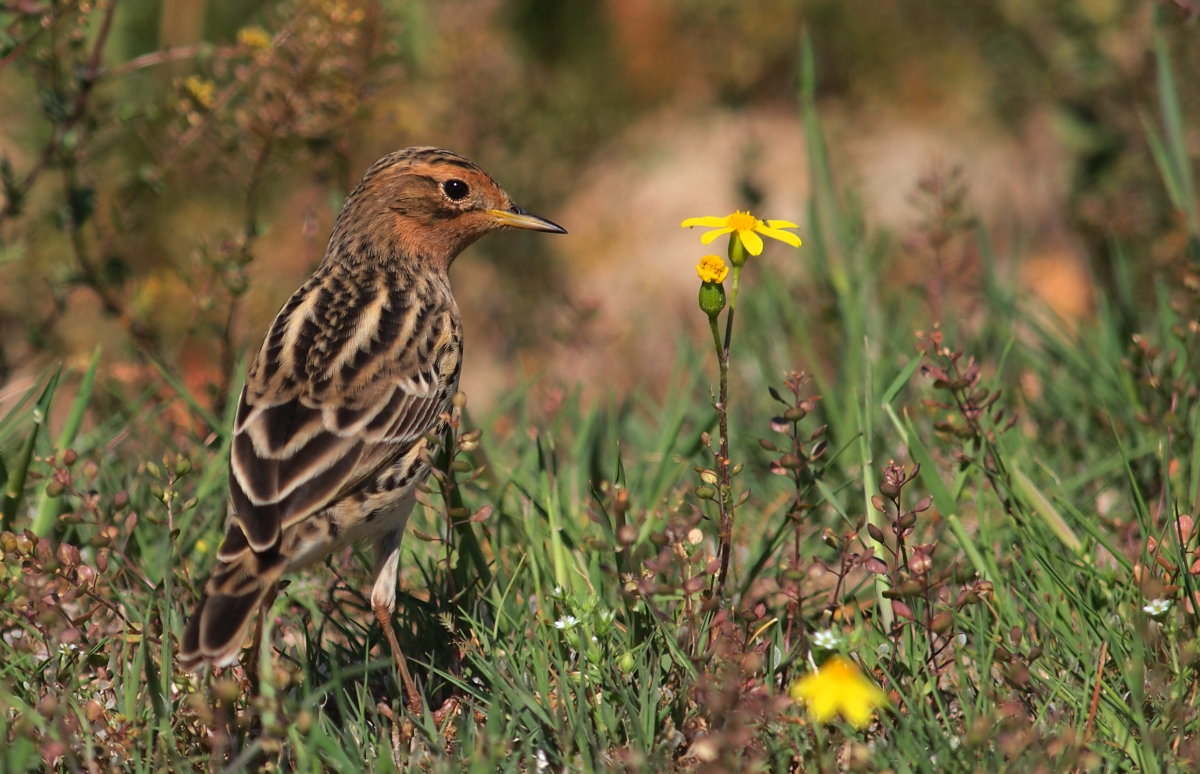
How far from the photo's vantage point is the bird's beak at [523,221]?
17.3 feet

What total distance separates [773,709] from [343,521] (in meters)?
1.41

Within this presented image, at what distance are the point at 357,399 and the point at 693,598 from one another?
3.93 feet

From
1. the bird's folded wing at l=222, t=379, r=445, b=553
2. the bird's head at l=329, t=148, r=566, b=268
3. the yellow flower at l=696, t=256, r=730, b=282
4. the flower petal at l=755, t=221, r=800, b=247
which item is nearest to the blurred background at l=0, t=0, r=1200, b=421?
the bird's head at l=329, t=148, r=566, b=268

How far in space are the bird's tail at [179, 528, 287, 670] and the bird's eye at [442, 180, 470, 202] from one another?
1.96 metres

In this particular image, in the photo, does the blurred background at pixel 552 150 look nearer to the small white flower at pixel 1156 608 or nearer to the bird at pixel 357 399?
the bird at pixel 357 399

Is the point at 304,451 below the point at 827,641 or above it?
above

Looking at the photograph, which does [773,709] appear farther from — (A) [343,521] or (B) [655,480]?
(B) [655,480]

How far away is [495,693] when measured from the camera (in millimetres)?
3691

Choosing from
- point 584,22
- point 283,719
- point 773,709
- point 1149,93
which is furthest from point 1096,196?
point 283,719

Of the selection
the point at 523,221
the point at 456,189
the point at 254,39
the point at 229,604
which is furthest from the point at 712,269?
the point at 254,39

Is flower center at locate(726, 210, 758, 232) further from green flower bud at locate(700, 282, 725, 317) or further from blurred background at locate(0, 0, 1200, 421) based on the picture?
blurred background at locate(0, 0, 1200, 421)

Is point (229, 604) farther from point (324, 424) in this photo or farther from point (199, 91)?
point (199, 91)

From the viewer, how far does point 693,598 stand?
12.8 ft

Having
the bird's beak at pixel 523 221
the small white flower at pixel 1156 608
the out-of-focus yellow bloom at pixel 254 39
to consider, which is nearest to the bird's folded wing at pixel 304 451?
the bird's beak at pixel 523 221
